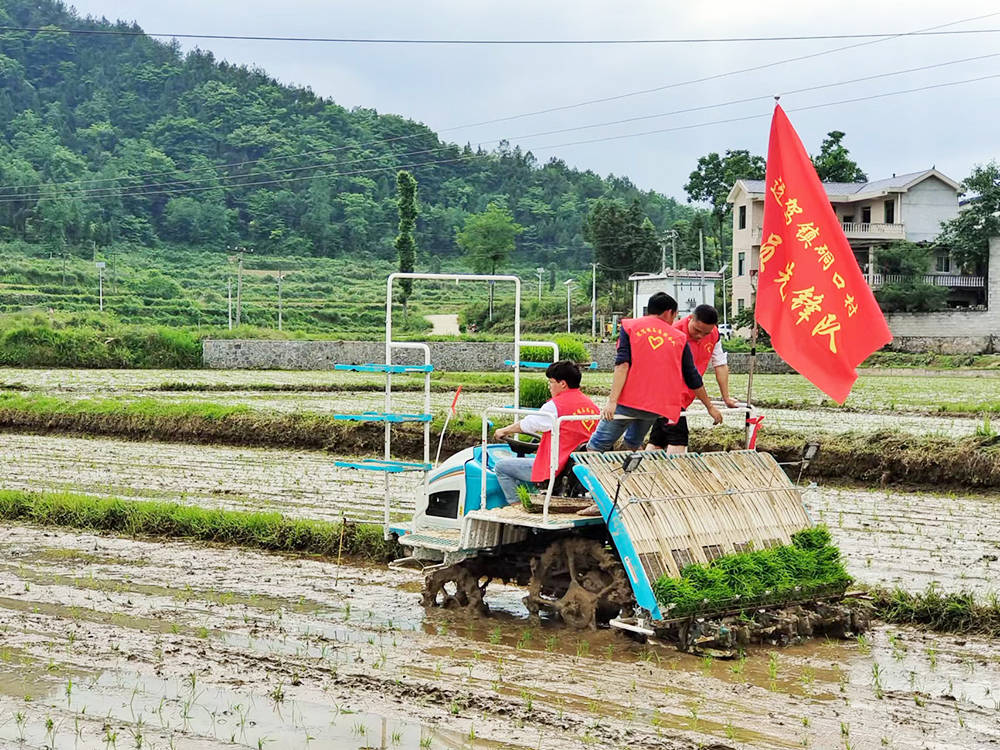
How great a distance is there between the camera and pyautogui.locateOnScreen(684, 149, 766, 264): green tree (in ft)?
237

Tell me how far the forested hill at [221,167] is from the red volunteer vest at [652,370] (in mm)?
91093

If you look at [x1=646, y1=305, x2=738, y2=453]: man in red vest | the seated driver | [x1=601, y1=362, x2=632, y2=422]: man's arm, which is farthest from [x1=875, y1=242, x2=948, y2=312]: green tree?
[x1=601, y1=362, x2=632, y2=422]: man's arm

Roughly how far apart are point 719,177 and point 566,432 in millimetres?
68204

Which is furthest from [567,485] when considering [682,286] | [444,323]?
[444,323]

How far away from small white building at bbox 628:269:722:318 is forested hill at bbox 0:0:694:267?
126 ft

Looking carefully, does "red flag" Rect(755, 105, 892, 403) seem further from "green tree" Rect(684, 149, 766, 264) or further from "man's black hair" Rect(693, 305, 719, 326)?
"green tree" Rect(684, 149, 766, 264)

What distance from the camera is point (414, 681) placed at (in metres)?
6.88

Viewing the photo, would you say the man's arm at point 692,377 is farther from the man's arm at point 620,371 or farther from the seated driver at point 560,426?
the seated driver at point 560,426

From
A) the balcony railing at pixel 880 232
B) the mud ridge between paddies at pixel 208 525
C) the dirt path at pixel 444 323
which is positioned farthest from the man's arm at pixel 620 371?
the dirt path at pixel 444 323

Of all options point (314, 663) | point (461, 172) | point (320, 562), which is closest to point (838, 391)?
point (314, 663)

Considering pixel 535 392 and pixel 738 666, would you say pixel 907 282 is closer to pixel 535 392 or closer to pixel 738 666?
pixel 535 392

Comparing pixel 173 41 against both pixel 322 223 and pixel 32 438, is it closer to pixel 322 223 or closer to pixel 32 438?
pixel 322 223

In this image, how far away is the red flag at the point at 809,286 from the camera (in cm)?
824

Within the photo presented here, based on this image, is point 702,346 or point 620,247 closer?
point 702,346
